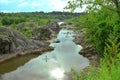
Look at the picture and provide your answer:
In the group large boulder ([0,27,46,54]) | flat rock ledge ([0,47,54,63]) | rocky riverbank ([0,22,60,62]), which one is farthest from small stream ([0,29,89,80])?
large boulder ([0,27,46,54])

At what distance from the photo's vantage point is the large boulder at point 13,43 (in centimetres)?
5853

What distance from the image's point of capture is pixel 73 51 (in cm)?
6538

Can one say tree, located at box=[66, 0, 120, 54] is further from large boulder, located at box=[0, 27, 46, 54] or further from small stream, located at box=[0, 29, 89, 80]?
large boulder, located at box=[0, 27, 46, 54]

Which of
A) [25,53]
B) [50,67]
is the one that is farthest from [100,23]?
[25,53]

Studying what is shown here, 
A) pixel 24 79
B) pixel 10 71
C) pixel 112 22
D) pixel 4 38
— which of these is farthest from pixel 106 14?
pixel 4 38

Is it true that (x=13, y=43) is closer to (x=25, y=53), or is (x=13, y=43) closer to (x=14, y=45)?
(x=14, y=45)

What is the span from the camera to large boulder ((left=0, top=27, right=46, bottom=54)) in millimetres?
58531

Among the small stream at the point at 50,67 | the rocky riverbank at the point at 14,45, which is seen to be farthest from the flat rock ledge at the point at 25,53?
the small stream at the point at 50,67

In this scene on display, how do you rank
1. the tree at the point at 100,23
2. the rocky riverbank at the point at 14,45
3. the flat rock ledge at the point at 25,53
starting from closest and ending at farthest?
the tree at the point at 100,23 → the flat rock ledge at the point at 25,53 → the rocky riverbank at the point at 14,45

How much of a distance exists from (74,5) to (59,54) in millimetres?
33837

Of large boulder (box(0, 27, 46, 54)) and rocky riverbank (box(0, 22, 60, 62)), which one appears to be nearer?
rocky riverbank (box(0, 22, 60, 62))

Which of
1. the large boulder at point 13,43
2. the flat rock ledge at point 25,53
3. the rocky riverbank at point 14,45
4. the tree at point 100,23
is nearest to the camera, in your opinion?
the tree at point 100,23

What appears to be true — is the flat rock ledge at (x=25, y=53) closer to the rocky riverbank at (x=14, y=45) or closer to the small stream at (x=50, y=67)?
the rocky riverbank at (x=14, y=45)

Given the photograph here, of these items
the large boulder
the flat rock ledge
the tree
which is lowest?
the flat rock ledge
